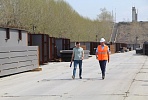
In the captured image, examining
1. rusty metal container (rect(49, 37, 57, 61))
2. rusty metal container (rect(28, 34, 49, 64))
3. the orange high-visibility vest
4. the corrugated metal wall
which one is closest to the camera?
the orange high-visibility vest

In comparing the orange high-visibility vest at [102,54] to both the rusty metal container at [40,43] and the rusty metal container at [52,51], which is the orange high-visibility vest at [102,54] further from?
the rusty metal container at [52,51]

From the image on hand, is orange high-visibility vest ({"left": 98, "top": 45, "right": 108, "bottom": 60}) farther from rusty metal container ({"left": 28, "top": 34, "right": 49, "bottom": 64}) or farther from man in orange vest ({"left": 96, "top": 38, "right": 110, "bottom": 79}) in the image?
rusty metal container ({"left": 28, "top": 34, "right": 49, "bottom": 64})

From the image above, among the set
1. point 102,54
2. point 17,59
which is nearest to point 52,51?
point 17,59

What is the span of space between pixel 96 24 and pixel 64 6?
4449cm

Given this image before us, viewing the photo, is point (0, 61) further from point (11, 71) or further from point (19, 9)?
point (19, 9)

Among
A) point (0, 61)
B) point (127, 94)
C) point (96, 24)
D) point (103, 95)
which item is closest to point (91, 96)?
point (103, 95)

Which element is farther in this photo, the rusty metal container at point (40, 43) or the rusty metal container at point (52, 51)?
the rusty metal container at point (52, 51)

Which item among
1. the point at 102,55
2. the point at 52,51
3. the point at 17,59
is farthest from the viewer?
the point at 52,51

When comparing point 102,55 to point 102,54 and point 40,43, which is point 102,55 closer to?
point 102,54

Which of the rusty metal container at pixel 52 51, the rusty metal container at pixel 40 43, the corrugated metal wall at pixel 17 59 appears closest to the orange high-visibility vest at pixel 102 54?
the corrugated metal wall at pixel 17 59

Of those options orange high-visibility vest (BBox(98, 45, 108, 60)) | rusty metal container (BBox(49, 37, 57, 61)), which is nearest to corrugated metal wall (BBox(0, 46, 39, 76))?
orange high-visibility vest (BBox(98, 45, 108, 60))

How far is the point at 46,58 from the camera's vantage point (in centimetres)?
3177

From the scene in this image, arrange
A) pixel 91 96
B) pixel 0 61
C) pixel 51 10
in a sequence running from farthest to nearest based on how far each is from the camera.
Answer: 1. pixel 51 10
2. pixel 0 61
3. pixel 91 96

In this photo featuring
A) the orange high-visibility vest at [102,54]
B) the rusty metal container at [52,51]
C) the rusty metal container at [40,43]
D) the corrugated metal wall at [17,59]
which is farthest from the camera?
the rusty metal container at [52,51]
